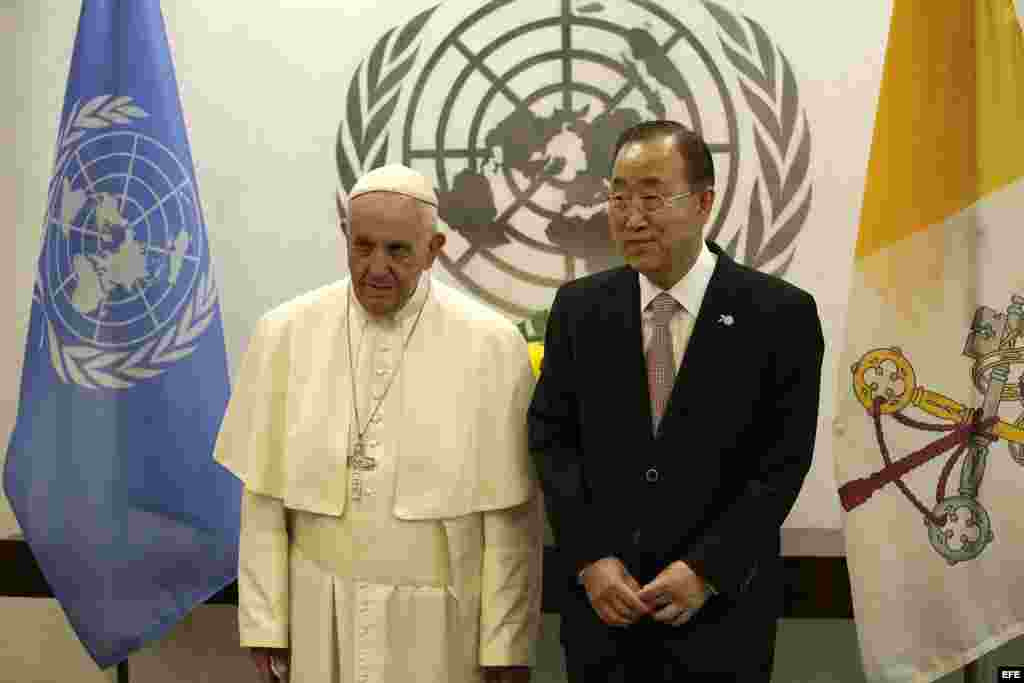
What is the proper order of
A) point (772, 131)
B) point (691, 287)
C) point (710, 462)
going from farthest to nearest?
1. point (772, 131)
2. point (691, 287)
3. point (710, 462)

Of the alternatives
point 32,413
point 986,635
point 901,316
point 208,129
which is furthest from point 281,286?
point 986,635

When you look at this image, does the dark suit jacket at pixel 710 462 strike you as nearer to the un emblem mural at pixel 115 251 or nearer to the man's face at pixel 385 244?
the man's face at pixel 385 244

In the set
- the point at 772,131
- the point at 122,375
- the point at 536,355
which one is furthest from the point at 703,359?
the point at 122,375

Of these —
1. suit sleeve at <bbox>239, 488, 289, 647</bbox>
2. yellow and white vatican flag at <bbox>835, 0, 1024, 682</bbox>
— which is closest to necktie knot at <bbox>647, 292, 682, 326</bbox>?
suit sleeve at <bbox>239, 488, 289, 647</bbox>

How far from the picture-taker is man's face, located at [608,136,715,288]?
227cm

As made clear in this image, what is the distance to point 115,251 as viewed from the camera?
3605mm

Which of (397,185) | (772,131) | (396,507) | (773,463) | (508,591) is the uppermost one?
(772,131)

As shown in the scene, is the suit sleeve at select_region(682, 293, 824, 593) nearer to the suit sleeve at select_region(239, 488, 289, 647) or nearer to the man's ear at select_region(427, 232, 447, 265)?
the man's ear at select_region(427, 232, 447, 265)

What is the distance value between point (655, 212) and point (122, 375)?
6.65ft

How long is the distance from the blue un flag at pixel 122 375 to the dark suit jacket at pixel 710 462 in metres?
1.64

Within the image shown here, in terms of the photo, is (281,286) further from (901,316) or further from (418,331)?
(901,316)

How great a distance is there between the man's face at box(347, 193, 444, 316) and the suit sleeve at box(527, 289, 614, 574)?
1.05 feet

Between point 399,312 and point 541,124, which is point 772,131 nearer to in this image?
point 541,124

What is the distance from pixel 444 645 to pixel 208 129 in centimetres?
225
